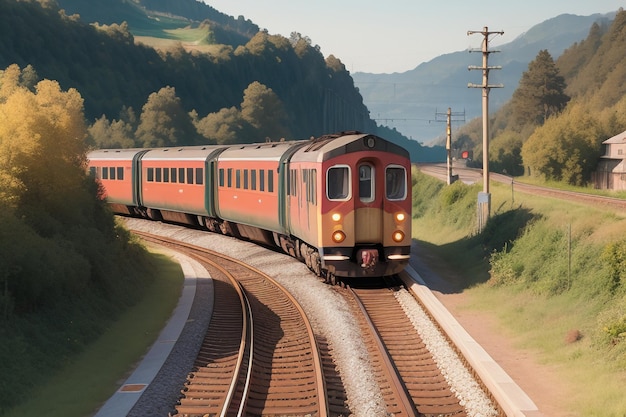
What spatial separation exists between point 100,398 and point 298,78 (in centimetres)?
16025

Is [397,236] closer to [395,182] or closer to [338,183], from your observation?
[395,182]

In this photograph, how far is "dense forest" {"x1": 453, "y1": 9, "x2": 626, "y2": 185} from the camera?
64125 millimetres

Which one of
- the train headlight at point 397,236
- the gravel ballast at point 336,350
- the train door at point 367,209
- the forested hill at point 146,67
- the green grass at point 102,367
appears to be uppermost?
the forested hill at point 146,67

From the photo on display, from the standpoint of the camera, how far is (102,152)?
1777 inches

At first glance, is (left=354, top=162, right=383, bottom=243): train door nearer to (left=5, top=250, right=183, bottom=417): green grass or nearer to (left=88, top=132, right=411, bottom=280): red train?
(left=88, top=132, right=411, bottom=280): red train

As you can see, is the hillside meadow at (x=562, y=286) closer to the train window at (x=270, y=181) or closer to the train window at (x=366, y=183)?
the train window at (x=366, y=183)

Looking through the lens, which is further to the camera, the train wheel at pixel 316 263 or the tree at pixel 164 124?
the tree at pixel 164 124

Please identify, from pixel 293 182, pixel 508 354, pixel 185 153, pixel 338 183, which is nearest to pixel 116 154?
pixel 185 153

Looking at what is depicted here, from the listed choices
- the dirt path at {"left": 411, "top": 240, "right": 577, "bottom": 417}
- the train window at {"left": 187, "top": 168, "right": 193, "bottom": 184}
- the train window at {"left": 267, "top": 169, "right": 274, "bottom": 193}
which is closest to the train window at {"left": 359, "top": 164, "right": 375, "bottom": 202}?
the dirt path at {"left": 411, "top": 240, "right": 577, "bottom": 417}

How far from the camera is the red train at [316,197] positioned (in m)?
19.8

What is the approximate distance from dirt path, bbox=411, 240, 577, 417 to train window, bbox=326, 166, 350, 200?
3.34 metres

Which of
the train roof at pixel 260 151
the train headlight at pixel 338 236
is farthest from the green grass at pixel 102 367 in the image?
the train roof at pixel 260 151

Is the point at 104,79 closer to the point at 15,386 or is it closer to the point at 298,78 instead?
the point at 298,78

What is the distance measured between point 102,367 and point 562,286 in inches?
376
